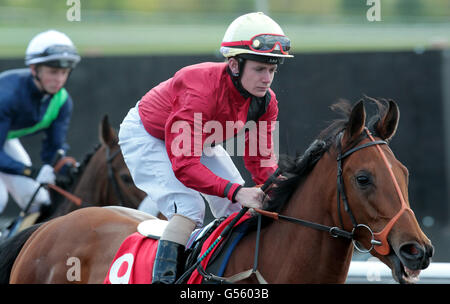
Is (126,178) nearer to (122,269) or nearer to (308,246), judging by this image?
(122,269)

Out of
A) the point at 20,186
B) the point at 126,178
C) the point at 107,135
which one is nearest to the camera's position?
the point at 126,178

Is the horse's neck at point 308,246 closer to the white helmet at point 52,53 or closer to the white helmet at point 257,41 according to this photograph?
the white helmet at point 257,41

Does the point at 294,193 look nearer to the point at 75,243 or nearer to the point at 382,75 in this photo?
the point at 75,243

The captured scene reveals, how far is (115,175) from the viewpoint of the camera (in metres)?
5.06

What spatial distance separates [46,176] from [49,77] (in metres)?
0.78

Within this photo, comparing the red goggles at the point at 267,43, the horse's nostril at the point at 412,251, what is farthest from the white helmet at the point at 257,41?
the horse's nostril at the point at 412,251

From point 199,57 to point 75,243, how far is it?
Result: 444cm

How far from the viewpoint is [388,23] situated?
8500 millimetres

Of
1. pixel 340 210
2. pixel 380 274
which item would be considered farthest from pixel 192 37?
pixel 340 210

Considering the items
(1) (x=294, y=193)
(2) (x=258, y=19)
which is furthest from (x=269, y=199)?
(2) (x=258, y=19)

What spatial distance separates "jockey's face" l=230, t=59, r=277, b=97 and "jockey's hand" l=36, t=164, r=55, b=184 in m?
2.61

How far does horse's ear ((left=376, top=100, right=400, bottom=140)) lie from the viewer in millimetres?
2766

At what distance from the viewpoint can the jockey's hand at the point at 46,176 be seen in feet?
17.1
